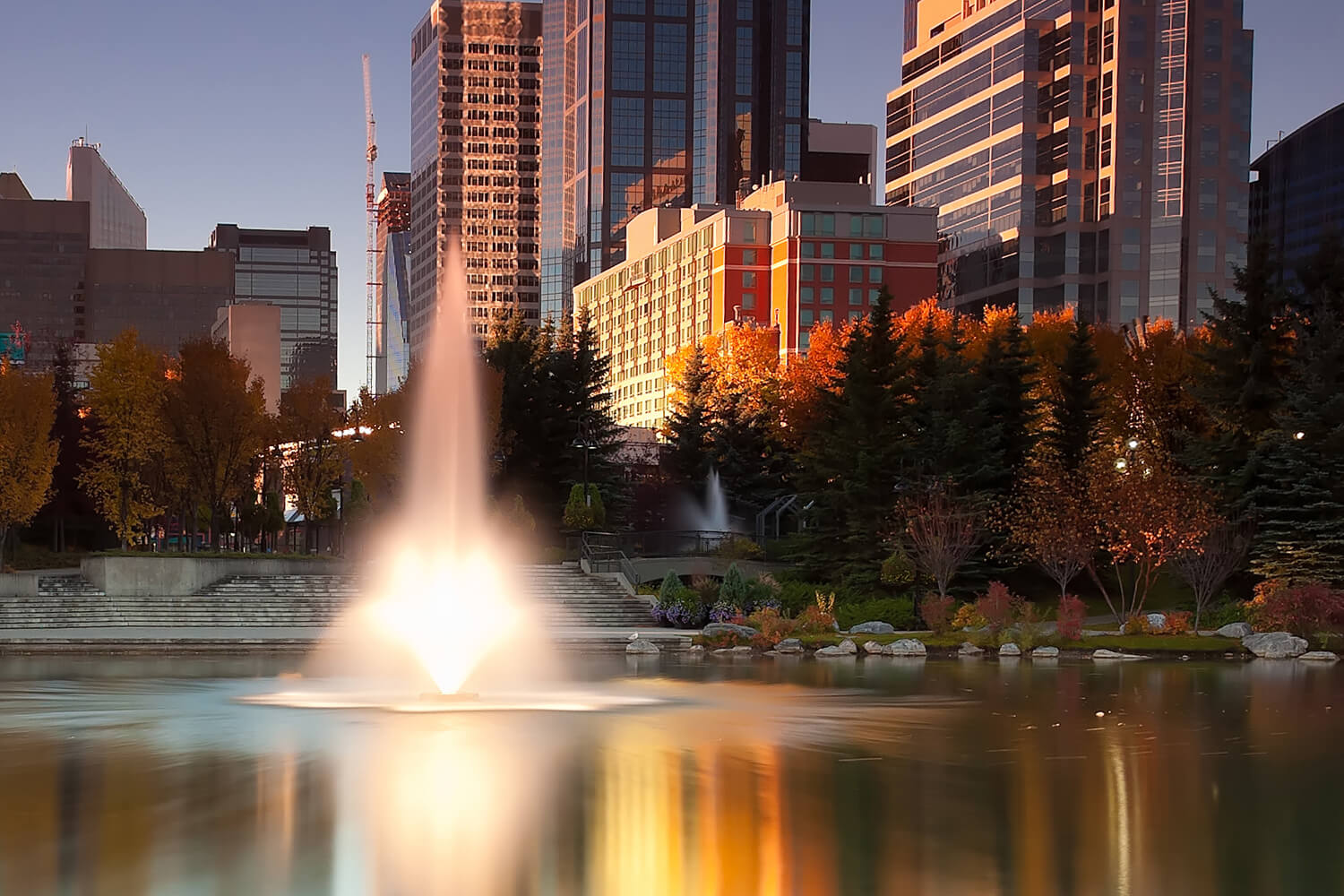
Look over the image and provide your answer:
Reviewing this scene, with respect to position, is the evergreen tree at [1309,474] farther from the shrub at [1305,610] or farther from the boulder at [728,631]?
the boulder at [728,631]

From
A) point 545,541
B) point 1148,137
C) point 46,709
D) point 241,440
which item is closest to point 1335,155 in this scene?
point 1148,137

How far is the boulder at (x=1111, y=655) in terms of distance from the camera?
40.3 meters

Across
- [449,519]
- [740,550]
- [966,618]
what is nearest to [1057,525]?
[966,618]

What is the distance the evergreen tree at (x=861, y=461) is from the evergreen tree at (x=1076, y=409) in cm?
631

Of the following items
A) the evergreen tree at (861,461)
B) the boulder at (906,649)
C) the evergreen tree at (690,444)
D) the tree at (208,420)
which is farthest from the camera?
the evergreen tree at (690,444)

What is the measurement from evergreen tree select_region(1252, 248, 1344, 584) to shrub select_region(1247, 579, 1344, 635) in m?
3.90

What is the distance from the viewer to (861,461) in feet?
177

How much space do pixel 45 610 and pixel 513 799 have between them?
34.9 metres

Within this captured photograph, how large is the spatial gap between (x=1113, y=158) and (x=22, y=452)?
122m

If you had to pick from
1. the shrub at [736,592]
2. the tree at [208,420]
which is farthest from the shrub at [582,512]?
the shrub at [736,592]

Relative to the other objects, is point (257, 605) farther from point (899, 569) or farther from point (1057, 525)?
point (1057, 525)

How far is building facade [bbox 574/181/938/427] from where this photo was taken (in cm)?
14712

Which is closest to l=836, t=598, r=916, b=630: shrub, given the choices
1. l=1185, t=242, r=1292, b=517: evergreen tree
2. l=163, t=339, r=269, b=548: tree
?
l=1185, t=242, r=1292, b=517: evergreen tree

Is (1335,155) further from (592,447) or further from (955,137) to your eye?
(592,447)
